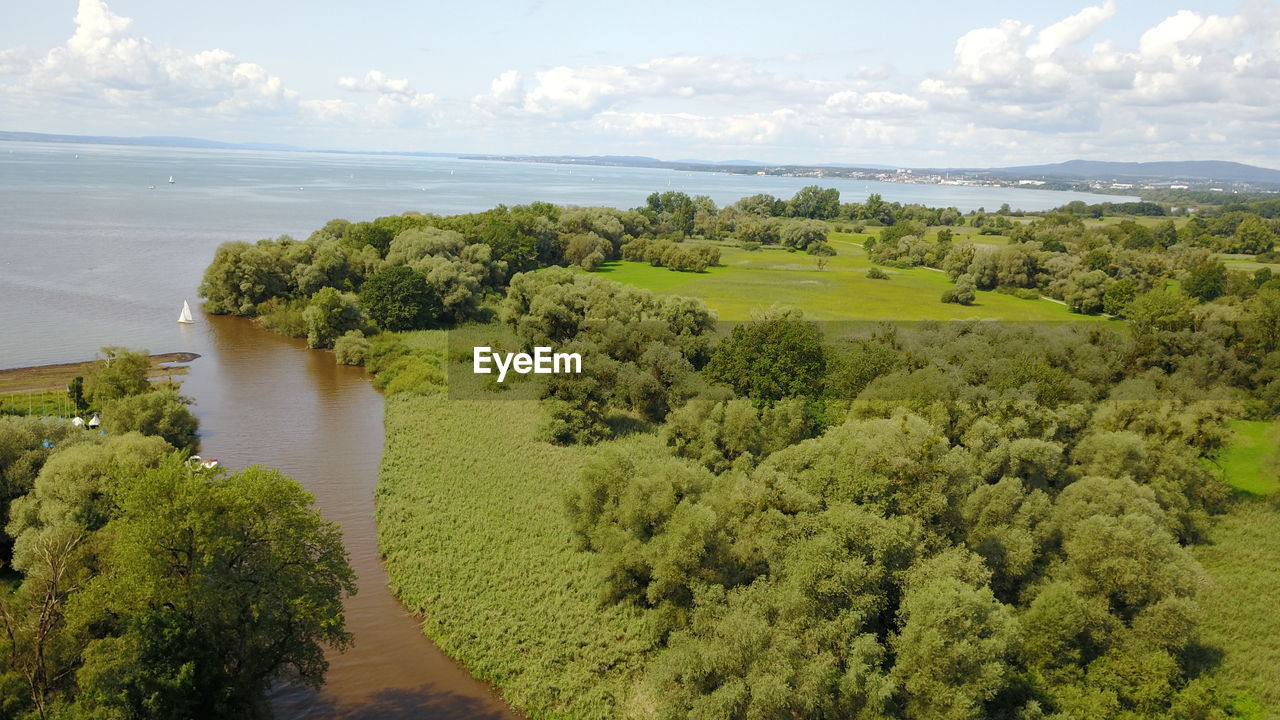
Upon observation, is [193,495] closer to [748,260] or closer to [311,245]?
[311,245]

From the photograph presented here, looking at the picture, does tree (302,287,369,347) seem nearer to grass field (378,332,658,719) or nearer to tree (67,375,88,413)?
tree (67,375,88,413)

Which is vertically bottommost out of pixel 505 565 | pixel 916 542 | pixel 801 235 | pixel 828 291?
pixel 505 565

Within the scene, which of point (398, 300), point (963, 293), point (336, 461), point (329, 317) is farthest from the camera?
point (963, 293)

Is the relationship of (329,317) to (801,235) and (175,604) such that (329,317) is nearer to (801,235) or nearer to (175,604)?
(175,604)

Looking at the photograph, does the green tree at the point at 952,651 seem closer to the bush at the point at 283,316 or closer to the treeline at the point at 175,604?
the treeline at the point at 175,604

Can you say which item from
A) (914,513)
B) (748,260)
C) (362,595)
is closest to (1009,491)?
(914,513)

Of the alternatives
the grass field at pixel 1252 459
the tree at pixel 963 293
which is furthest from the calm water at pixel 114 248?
the tree at pixel 963 293

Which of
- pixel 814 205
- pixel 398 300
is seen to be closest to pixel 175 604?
pixel 398 300
